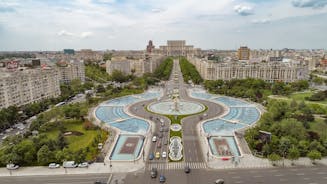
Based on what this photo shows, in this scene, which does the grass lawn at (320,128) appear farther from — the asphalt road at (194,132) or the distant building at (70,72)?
the distant building at (70,72)

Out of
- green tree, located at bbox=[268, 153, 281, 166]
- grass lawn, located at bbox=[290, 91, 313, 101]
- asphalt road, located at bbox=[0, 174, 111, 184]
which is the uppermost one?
grass lawn, located at bbox=[290, 91, 313, 101]

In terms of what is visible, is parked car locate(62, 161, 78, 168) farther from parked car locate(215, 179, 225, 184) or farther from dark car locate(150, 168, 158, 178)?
parked car locate(215, 179, 225, 184)

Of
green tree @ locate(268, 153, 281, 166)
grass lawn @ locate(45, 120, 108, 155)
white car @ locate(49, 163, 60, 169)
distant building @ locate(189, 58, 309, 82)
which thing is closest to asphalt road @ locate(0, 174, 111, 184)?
white car @ locate(49, 163, 60, 169)

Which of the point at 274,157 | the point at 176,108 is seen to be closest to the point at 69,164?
the point at 274,157

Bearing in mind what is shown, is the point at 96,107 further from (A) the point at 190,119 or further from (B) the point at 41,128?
(A) the point at 190,119

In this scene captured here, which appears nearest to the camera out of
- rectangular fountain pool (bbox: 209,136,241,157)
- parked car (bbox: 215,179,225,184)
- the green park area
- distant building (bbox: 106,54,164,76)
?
parked car (bbox: 215,179,225,184)

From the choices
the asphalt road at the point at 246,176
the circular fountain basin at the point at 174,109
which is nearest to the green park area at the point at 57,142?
the asphalt road at the point at 246,176
